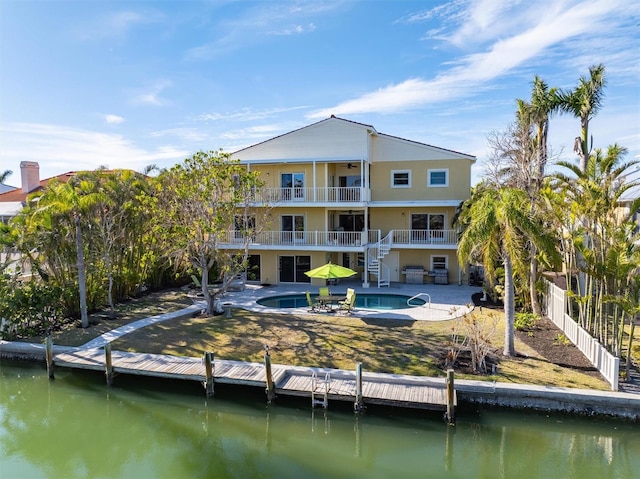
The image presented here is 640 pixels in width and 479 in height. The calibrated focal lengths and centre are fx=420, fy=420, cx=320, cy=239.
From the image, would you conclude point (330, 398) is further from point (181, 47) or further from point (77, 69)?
point (77, 69)

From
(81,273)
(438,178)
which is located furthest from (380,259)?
(81,273)

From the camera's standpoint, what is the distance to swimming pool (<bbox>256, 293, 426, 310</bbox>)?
2039 cm

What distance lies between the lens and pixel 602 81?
17.3 m

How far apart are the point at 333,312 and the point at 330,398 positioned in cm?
746

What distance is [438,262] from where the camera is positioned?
84.1 feet

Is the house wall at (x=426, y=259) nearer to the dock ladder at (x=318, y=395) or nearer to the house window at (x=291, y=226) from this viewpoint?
the house window at (x=291, y=226)

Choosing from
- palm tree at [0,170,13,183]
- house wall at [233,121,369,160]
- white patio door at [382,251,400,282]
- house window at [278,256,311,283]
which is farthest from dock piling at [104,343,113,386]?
palm tree at [0,170,13,183]

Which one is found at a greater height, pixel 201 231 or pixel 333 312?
pixel 201 231

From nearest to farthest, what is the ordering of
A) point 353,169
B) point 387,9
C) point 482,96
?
point 387,9 → point 482,96 → point 353,169

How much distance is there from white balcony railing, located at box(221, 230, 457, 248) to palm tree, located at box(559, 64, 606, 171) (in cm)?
826

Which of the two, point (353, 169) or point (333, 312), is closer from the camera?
point (333, 312)

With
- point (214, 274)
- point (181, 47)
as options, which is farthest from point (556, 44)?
point (214, 274)

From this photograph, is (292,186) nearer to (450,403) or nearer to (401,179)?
(401,179)

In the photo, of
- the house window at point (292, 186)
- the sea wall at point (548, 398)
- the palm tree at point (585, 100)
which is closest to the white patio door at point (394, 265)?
the house window at point (292, 186)
